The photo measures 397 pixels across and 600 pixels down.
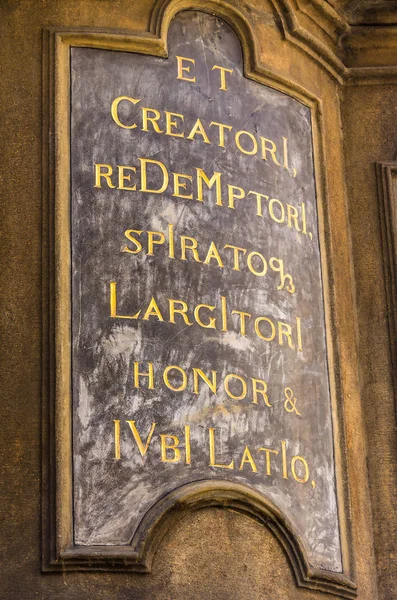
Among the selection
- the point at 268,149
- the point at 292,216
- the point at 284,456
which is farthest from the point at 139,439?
the point at 268,149

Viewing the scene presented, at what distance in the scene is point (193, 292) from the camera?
11.3 meters

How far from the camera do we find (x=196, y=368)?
11.1 metres

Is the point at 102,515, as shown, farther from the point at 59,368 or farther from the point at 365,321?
the point at 365,321

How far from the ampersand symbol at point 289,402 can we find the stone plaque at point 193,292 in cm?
1

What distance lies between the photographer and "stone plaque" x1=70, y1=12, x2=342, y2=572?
1078cm

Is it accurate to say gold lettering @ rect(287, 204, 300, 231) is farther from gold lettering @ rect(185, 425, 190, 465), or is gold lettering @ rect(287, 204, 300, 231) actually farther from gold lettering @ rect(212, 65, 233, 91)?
gold lettering @ rect(185, 425, 190, 465)

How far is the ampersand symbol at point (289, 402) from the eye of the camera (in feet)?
37.1

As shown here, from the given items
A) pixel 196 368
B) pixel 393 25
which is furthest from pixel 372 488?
pixel 393 25

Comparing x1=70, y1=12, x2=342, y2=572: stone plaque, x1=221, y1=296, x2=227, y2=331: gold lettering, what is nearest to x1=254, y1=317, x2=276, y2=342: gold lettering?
x1=70, y1=12, x2=342, y2=572: stone plaque

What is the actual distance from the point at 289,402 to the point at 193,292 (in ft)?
3.04

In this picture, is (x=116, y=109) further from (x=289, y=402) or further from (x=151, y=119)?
(x=289, y=402)

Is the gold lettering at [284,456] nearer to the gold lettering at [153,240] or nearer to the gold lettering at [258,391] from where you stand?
the gold lettering at [258,391]

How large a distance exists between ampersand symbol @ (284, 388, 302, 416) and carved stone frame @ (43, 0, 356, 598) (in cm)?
37

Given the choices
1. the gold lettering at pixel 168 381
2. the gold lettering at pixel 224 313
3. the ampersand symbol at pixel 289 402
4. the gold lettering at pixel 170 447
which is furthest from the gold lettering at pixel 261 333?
the gold lettering at pixel 170 447
